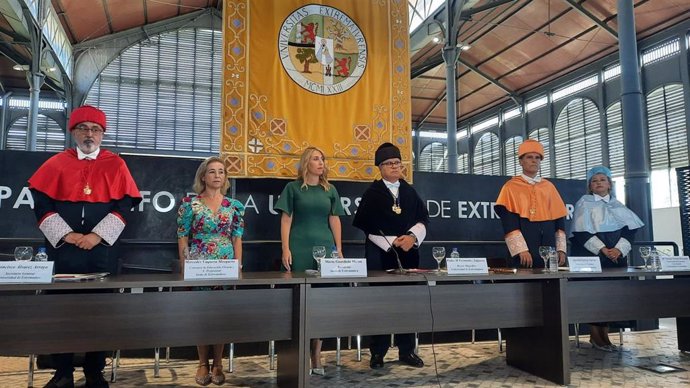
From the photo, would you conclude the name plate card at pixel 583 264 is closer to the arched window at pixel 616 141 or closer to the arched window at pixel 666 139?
the arched window at pixel 666 139

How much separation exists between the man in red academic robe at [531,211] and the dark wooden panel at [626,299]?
1.43 feet

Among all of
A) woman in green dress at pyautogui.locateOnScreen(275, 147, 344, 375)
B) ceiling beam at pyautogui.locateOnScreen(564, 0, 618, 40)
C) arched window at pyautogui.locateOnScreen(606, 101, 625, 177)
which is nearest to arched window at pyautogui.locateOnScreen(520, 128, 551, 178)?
arched window at pyautogui.locateOnScreen(606, 101, 625, 177)

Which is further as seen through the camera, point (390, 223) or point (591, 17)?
point (591, 17)

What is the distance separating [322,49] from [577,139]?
409 inches

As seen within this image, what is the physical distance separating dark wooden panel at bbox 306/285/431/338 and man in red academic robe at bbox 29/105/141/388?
1.07 meters

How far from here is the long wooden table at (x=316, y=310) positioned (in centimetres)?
187

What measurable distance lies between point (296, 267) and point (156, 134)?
10751 millimetres

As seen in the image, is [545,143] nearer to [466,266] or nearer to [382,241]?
[382,241]

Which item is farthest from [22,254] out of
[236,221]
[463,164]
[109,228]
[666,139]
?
[463,164]

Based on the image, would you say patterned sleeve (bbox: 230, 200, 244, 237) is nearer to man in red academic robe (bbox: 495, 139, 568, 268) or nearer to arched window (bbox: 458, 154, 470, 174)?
man in red academic robe (bbox: 495, 139, 568, 268)

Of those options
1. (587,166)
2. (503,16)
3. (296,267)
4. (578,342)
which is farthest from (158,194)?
(587,166)

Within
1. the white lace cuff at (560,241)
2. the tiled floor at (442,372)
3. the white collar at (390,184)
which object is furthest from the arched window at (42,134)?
the white lace cuff at (560,241)

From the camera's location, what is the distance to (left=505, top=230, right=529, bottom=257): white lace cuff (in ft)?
10.1

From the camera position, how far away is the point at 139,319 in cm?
198
